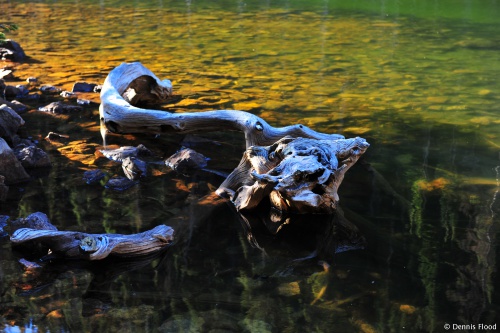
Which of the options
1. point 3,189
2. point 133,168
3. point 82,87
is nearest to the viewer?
point 3,189

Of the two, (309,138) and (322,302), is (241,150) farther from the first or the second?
(322,302)

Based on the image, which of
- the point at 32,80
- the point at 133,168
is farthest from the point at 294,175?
the point at 32,80

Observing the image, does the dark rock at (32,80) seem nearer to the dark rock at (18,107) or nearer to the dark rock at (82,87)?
the dark rock at (82,87)

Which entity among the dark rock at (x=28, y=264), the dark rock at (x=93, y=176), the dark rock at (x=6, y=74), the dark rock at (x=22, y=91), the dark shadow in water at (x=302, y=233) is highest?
the dark rock at (x=6, y=74)

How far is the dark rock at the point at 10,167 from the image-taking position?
5.46m

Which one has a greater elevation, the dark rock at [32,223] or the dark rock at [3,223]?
the dark rock at [32,223]

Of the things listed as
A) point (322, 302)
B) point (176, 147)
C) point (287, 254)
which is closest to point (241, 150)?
point (176, 147)

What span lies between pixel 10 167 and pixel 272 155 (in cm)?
196

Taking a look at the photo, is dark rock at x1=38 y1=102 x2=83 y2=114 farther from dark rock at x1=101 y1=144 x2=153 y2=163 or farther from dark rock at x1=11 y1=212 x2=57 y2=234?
dark rock at x1=11 y1=212 x2=57 y2=234

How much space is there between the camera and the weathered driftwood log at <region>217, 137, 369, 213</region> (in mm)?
4883

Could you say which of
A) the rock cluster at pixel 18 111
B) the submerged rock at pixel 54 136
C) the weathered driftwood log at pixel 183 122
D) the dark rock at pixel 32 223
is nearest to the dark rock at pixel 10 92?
the rock cluster at pixel 18 111

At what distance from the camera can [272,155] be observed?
17.6 feet

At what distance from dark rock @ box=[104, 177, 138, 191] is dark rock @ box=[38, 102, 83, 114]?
2183mm

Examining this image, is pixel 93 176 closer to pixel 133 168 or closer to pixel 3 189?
pixel 133 168
